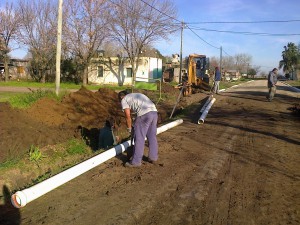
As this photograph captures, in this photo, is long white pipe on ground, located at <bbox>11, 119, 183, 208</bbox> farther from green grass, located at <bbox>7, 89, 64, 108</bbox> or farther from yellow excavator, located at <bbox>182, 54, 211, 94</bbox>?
yellow excavator, located at <bbox>182, 54, 211, 94</bbox>

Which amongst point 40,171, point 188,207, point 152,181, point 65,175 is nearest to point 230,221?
point 188,207

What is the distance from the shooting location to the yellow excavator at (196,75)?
81.7 feet

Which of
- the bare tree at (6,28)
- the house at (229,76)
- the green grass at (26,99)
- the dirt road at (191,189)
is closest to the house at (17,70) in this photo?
the bare tree at (6,28)

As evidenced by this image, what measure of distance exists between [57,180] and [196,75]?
76.4 ft

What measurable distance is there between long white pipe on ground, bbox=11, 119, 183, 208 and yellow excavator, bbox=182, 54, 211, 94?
1741 cm

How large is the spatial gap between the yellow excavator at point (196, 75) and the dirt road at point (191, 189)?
1583 centimetres

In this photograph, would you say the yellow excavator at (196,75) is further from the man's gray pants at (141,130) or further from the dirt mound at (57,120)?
the man's gray pants at (141,130)

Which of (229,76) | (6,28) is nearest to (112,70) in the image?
(6,28)

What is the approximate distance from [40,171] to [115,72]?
36.9 metres

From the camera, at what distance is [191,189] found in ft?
18.3

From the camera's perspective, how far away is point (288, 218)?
4.52m

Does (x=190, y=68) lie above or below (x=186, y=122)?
above

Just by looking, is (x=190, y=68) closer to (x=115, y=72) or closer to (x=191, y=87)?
A: (x=191, y=87)

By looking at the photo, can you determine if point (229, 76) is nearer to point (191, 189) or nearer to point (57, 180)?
point (191, 189)
